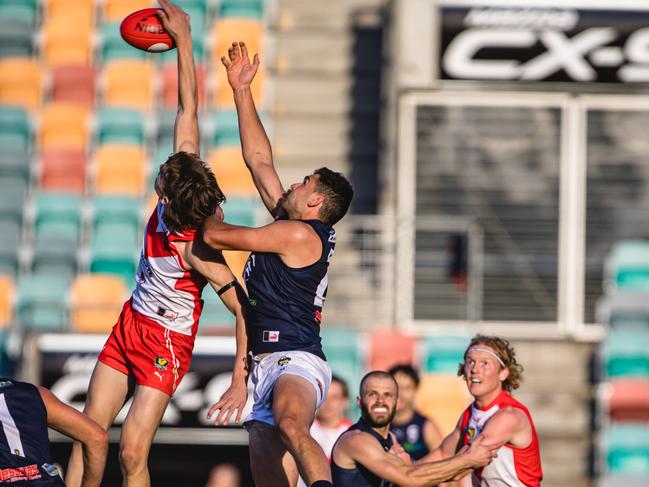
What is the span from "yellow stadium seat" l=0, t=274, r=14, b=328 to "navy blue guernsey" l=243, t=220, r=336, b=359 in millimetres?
6708

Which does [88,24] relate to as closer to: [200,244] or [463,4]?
[463,4]

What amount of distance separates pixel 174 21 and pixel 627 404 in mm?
6834

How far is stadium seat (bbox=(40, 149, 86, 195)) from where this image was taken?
1398 cm

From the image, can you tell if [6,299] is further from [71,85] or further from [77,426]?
[77,426]

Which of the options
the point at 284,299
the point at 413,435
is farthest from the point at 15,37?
the point at 284,299

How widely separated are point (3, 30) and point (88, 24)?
957 millimetres

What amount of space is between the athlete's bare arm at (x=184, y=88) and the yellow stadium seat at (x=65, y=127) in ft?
23.9

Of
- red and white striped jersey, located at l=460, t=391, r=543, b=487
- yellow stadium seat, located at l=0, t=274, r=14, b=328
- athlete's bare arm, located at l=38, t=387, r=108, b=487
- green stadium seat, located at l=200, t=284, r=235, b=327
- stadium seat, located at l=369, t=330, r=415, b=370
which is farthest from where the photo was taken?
yellow stadium seat, located at l=0, t=274, r=14, b=328

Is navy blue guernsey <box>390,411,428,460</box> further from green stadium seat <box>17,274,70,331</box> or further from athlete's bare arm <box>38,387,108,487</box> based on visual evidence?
green stadium seat <box>17,274,70,331</box>

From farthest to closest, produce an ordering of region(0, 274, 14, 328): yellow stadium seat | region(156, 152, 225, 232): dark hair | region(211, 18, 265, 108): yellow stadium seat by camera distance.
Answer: region(211, 18, 265, 108): yellow stadium seat < region(0, 274, 14, 328): yellow stadium seat < region(156, 152, 225, 232): dark hair

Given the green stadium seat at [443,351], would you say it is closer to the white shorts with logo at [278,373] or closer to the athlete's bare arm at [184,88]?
the athlete's bare arm at [184,88]

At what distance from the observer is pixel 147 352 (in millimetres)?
6887

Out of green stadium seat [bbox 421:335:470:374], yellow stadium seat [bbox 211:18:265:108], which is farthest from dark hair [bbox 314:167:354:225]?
yellow stadium seat [bbox 211:18:265:108]

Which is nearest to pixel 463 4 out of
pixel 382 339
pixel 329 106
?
pixel 329 106
